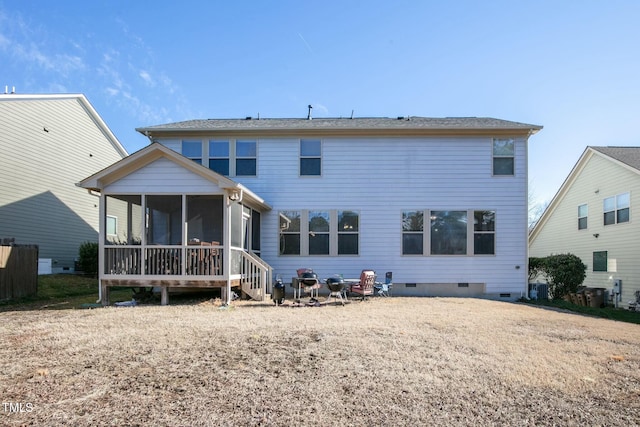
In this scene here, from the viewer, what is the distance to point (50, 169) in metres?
15.1

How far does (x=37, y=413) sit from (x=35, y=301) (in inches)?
343

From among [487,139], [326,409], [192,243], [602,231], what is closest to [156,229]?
[192,243]

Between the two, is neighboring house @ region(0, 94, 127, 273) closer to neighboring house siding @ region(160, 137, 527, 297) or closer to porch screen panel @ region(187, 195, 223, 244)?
neighboring house siding @ region(160, 137, 527, 297)

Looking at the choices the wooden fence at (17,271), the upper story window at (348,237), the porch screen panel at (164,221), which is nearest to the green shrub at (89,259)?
the wooden fence at (17,271)

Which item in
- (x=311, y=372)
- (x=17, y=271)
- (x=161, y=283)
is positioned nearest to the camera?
(x=311, y=372)

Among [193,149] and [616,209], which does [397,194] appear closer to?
[193,149]

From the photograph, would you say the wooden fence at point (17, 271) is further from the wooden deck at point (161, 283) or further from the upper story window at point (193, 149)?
the upper story window at point (193, 149)

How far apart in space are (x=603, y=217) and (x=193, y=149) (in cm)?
1679

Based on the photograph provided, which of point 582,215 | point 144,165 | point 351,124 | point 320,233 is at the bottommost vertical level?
point 320,233

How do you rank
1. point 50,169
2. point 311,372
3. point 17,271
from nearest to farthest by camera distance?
point 311,372 < point 17,271 < point 50,169

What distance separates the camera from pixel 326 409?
10.8 feet

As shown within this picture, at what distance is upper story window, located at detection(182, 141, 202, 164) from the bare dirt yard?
6.70 m

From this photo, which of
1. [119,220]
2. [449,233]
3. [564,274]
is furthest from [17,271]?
[564,274]

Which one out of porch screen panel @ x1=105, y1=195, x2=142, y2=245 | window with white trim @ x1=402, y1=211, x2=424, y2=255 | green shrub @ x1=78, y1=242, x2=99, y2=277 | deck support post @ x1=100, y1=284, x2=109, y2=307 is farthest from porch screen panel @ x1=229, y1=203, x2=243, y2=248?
green shrub @ x1=78, y1=242, x2=99, y2=277
